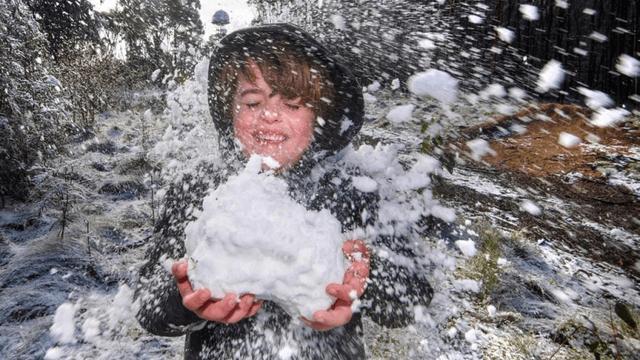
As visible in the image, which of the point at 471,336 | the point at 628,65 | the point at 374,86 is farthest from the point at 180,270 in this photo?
the point at 374,86

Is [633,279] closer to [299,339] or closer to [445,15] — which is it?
[299,339]

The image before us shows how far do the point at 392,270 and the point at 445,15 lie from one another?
31.4ft

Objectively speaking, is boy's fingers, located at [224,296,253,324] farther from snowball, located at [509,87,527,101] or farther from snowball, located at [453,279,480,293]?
snowball, located at [509,87,527,101]

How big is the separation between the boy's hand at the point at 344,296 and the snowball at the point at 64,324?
265cm

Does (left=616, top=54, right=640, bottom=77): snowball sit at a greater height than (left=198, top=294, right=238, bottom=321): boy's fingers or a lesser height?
lesser

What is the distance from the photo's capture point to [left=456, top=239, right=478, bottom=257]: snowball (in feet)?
12.9

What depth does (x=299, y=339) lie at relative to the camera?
3.86ft

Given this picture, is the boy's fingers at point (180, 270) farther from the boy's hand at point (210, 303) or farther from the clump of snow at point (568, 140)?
the clump of snow at point (568, 140)

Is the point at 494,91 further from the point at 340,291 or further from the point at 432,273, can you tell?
the point at 340,291

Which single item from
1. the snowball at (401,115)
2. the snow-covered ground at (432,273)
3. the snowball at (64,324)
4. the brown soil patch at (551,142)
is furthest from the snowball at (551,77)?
the snowball at (64,324)

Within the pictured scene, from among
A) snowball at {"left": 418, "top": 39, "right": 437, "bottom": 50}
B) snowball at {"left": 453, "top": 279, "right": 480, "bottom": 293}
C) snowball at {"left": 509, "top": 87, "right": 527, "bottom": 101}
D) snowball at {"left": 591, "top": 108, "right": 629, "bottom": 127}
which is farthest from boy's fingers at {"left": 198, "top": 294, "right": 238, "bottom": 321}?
snowball at {"left": 509, "top": 87, "right": 527, "bottom": 101}

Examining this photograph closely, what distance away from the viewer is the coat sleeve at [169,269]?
3.85 feet

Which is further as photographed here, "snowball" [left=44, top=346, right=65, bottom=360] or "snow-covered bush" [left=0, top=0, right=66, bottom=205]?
"snow-covered bush" [left=0, top=0, right=66, bottom=205]

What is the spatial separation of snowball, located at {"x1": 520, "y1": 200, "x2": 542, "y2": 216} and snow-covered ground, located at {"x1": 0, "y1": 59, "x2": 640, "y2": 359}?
0.07 ft
